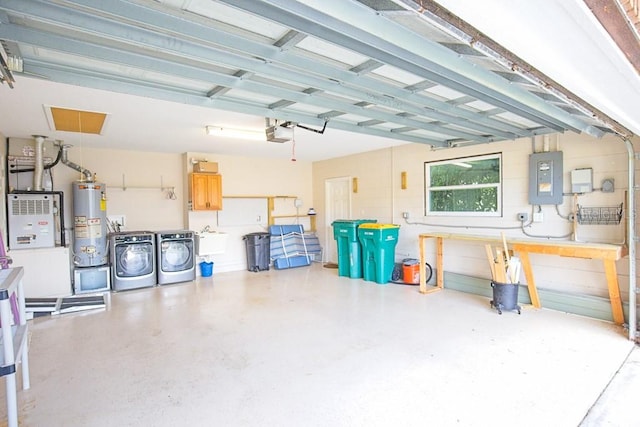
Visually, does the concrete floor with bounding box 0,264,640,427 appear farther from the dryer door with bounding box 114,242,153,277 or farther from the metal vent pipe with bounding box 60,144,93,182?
the metal vent pipe with bounding box 60,144,93,182

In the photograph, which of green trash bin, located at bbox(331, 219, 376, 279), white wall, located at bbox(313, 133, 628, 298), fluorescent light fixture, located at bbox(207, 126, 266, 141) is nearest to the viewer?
white wall, located at bbox(313, 133, 628, 298)

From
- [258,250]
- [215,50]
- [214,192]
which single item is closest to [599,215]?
[215,50]

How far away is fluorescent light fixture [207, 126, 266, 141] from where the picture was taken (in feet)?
15.0

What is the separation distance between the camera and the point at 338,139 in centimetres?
559

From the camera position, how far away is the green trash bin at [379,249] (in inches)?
Result: 232

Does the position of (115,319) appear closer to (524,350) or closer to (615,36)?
(524,350)

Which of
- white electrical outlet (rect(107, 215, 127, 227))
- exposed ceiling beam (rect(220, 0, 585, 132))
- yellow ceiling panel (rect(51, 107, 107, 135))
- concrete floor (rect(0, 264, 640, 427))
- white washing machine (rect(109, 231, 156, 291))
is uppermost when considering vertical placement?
yellow ceiling panel (rect(51, 107, 107, 135))

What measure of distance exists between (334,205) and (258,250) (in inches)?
81.7

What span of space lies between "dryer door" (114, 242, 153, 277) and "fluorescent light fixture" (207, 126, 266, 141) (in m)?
2.60

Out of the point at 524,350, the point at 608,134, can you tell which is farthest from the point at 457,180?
the point at 524,350

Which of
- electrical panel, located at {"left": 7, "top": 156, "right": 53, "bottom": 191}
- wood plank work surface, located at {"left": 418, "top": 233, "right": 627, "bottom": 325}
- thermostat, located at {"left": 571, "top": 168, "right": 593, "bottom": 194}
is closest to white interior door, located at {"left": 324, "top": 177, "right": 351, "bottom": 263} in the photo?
wood plank work surface, located at {"left": 418, "top": 233, "right": 627, "bottom": 325}

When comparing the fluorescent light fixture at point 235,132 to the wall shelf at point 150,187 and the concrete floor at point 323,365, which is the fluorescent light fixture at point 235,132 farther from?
the wall shelf at point 150,187

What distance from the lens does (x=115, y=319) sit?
4.25 m

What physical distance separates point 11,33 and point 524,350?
449 cm
